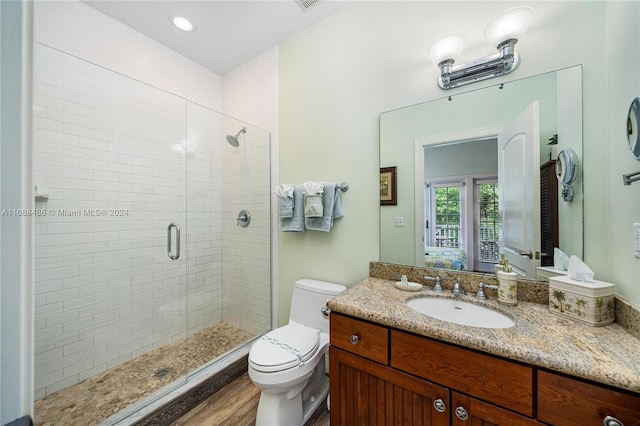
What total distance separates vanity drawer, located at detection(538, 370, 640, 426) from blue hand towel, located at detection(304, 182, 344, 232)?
1.22 meters

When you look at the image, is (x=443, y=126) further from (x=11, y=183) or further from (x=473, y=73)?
(x=11, y=183)

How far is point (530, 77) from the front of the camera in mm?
1157

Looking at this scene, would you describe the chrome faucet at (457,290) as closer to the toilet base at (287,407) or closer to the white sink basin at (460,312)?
the white sink basin at (460,312)

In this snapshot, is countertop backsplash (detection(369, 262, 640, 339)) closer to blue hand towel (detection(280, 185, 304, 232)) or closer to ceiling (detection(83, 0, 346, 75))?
blue hand towel (detection(280, 185, 304, 232))

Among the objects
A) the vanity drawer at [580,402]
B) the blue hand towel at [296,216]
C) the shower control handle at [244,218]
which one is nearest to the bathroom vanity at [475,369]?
the vanity drawer at [580,402]

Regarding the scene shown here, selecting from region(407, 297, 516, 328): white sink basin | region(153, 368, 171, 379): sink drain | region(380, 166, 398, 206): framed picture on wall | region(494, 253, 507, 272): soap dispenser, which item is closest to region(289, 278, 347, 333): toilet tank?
region(407, 297, 516, 328): white sink basin

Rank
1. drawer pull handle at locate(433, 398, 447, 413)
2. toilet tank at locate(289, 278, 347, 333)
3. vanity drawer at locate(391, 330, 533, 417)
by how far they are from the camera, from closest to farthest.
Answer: vanity drawer at locate(391, 330, 533, 417) → drawer pull handle at locate(433, 398, 447, 413) → toilet tank at locate(289, 278, 347, 333)

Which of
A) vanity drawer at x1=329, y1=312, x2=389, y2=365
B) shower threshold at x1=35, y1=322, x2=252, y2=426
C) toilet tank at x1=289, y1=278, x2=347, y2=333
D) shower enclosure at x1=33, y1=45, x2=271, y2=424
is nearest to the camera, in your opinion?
vanity drawer at x1=329, y1=312, x2=389, y2=365

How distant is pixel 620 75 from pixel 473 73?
0.54 m

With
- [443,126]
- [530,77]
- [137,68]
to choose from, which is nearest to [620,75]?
[530,77]

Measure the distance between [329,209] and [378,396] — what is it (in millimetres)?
1074

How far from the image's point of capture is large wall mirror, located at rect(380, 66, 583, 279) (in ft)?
3.62

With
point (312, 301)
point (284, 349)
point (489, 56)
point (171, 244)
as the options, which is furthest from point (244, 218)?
point (489, 56)

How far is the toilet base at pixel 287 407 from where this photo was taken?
1.25 m
